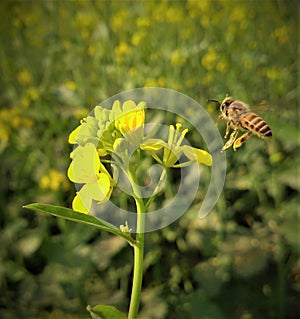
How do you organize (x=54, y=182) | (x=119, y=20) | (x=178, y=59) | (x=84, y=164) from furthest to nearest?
(x=119, y=20)
(x=178, y=59)
(x=54, y=182)
(x=84, y=164)

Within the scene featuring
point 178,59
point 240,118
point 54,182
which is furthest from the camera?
point 178,59

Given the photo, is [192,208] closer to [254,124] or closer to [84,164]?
[254,124]

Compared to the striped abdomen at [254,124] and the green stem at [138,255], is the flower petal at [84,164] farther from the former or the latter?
the striped abdomen at [254,124]

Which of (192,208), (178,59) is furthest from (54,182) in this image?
(178,59)

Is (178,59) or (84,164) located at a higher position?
(178,59)

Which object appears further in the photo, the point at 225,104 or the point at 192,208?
the point at 192,208

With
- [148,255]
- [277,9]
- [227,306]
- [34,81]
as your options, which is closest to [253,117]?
[227,306]

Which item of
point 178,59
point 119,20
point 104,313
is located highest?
point 119,20
